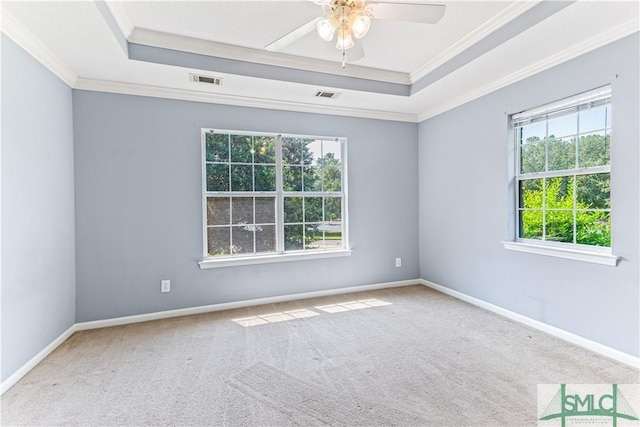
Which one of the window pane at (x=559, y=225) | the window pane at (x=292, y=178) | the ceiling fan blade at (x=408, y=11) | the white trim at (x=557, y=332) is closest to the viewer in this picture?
the ceiling fan blade at (x=408, y=11)

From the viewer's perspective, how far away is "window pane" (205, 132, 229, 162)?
362 centimetres

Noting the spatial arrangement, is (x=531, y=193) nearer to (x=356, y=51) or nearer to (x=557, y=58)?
(x=557, y=58)

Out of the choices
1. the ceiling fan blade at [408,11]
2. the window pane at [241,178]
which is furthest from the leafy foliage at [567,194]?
the window pane at [241,178]

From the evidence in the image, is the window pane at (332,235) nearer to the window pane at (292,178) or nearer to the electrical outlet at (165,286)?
the window pane at (292,178)

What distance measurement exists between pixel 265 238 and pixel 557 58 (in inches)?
→ 135

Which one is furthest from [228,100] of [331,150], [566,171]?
[566,171]

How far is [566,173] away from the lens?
2785 mm

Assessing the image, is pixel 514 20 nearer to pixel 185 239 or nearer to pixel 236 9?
pixel 236 9

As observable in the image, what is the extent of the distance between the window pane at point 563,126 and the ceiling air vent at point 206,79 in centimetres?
323

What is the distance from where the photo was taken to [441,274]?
13.9 ft

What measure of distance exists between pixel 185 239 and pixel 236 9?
2.32 m

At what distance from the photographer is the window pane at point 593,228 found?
2.52m

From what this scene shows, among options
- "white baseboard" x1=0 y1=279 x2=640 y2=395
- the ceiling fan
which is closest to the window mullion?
"white baseboard" x1=0 y1=279 x2=640 y2=395

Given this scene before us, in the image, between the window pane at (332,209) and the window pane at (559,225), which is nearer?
the window pane at (559,225)
